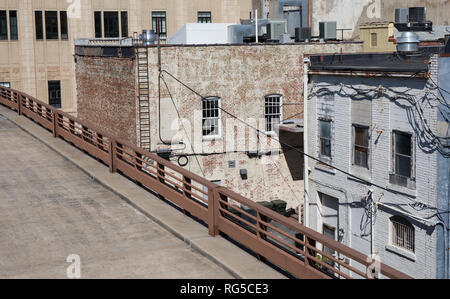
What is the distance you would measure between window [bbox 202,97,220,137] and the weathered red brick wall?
12.4 feet

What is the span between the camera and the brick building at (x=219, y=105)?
33938 millimetres

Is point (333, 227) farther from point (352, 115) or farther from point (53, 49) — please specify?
point (53, 49)

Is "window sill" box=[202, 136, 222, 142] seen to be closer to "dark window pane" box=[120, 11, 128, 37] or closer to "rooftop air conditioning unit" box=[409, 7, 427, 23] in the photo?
"rooftop air conditioning unit" box=[409, 7, 427, 23]

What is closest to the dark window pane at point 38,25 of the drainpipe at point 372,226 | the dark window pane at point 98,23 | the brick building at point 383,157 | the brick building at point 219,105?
the dark window pane at point 98,23

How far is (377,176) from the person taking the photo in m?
25.0

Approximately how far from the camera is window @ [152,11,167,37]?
50.8 meters

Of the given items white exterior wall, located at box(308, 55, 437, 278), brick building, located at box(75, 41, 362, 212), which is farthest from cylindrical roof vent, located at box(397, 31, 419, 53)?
brick building, located at box(75, 41, 362, 212)

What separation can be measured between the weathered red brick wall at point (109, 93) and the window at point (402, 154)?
14.6 meters

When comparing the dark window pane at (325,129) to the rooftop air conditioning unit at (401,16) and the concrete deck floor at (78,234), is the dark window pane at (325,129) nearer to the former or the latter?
the concrete deck floor at (78,234)

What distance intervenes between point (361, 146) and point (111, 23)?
95.2 feet

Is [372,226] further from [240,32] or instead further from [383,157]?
[240,32]
